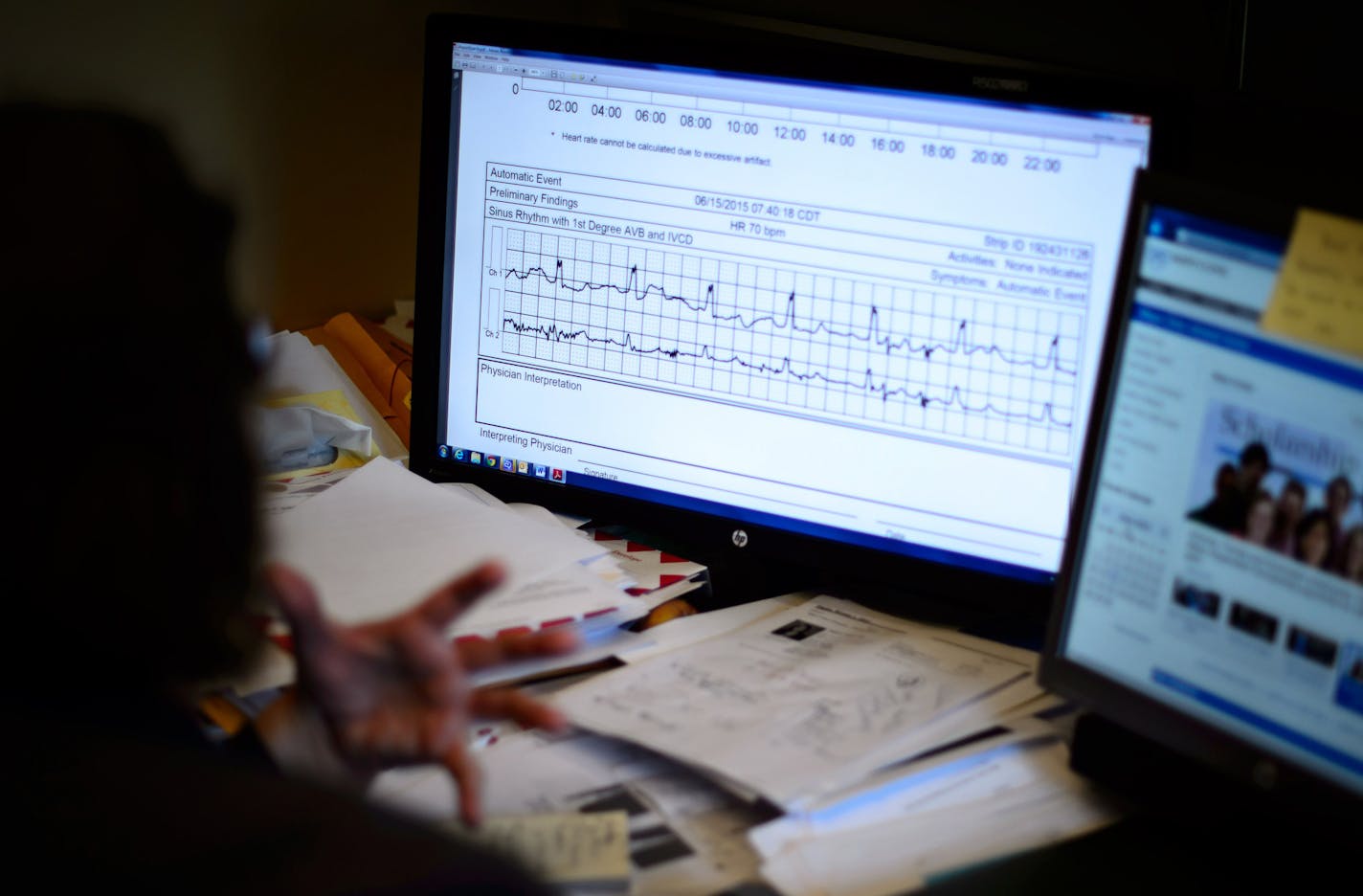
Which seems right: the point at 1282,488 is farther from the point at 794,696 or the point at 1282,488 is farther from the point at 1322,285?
the point at 794,696

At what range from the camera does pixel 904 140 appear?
2.98 feet

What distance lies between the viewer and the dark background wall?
0.91m

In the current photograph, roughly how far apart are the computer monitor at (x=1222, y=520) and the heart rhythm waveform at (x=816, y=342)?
A: 0.38 ft

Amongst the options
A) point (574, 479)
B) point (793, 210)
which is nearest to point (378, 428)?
point (574, 479)

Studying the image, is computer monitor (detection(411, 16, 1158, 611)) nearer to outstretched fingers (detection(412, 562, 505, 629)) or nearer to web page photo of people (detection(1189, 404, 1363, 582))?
web page photo of people (detection(1189, 404, 1363, 582))

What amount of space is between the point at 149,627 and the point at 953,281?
57 centimetres

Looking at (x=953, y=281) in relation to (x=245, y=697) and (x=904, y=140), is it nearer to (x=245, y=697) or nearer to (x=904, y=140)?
(x=904, y=140)

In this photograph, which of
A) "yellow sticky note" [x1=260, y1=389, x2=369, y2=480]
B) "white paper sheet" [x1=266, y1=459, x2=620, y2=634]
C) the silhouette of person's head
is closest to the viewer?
the silhouette of person's head

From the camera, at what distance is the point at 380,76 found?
4.67 feet

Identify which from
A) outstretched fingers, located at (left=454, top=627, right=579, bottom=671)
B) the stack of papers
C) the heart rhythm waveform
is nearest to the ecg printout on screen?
the heart rhythm waveform

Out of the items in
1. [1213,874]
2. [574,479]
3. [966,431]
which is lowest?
[1213,874]

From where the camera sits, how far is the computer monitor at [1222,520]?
0.69 meters

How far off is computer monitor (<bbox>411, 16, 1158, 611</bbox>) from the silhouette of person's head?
1.40 feet

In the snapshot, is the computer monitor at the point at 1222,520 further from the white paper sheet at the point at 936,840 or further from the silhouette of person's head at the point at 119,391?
the silhouette of person's head at the point at 119,391
